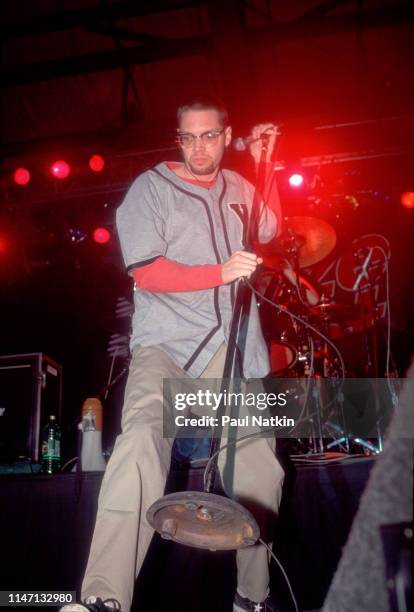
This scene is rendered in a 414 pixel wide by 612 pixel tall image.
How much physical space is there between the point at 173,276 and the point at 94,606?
1.35 m

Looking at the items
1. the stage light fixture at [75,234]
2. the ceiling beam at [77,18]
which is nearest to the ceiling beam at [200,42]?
the ceiling beam at [77,18]

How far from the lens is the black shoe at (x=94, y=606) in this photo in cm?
161

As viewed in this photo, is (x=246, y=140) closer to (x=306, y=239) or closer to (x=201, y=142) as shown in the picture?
(x=201, y=142)

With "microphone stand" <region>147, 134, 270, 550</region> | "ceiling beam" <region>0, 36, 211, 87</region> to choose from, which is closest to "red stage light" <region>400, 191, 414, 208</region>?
"ceiling beam" <region>0, 36, 211, 87</region>

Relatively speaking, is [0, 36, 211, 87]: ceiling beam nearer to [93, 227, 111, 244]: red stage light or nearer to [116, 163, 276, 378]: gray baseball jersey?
[93, 227, 111, 244]: red stage light

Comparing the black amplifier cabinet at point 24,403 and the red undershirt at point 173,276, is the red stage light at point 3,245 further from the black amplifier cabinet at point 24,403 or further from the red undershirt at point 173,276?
the red undershirt at point 173,276

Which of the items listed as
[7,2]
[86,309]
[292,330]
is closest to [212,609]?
[292,330]

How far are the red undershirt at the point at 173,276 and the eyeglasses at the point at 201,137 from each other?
73 cm

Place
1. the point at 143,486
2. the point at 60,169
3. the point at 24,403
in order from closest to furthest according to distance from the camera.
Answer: the point at 143,486 < the point at 24,403 < the point at 60,169

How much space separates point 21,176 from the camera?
6.21 metres

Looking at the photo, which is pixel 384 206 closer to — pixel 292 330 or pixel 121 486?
pixel 292 330

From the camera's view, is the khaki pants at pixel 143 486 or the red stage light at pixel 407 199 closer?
the khaki pants at pixel 143 486
